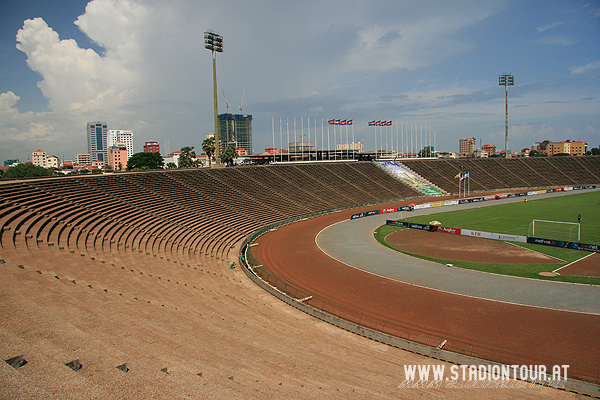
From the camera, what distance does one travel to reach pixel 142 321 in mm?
12297

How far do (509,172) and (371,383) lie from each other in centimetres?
10541

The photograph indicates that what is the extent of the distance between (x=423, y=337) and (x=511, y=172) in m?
99.4

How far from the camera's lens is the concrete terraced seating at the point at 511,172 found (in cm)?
8900

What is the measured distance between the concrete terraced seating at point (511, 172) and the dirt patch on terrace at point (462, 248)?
47893 millimetres

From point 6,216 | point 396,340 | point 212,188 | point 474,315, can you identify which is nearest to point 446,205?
point 212,188

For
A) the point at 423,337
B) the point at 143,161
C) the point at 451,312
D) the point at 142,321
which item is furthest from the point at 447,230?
the point at 143,161

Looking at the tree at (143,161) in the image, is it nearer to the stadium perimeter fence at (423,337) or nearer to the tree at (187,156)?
the tree at (187,156)

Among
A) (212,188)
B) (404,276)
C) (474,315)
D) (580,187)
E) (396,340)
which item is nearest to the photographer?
(396,340)

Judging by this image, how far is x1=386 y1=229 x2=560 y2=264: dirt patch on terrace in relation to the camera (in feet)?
Answer: 99.2

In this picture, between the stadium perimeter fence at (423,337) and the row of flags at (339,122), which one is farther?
the row of flags at (339,122)

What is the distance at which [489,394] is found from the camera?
11469mm

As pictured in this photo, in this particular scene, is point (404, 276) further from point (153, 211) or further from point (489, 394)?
point (153, 211)

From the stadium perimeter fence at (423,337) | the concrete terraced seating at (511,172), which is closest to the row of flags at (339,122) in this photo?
the concrete terraced seating at (511,172)

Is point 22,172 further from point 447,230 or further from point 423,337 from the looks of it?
point 423,337
